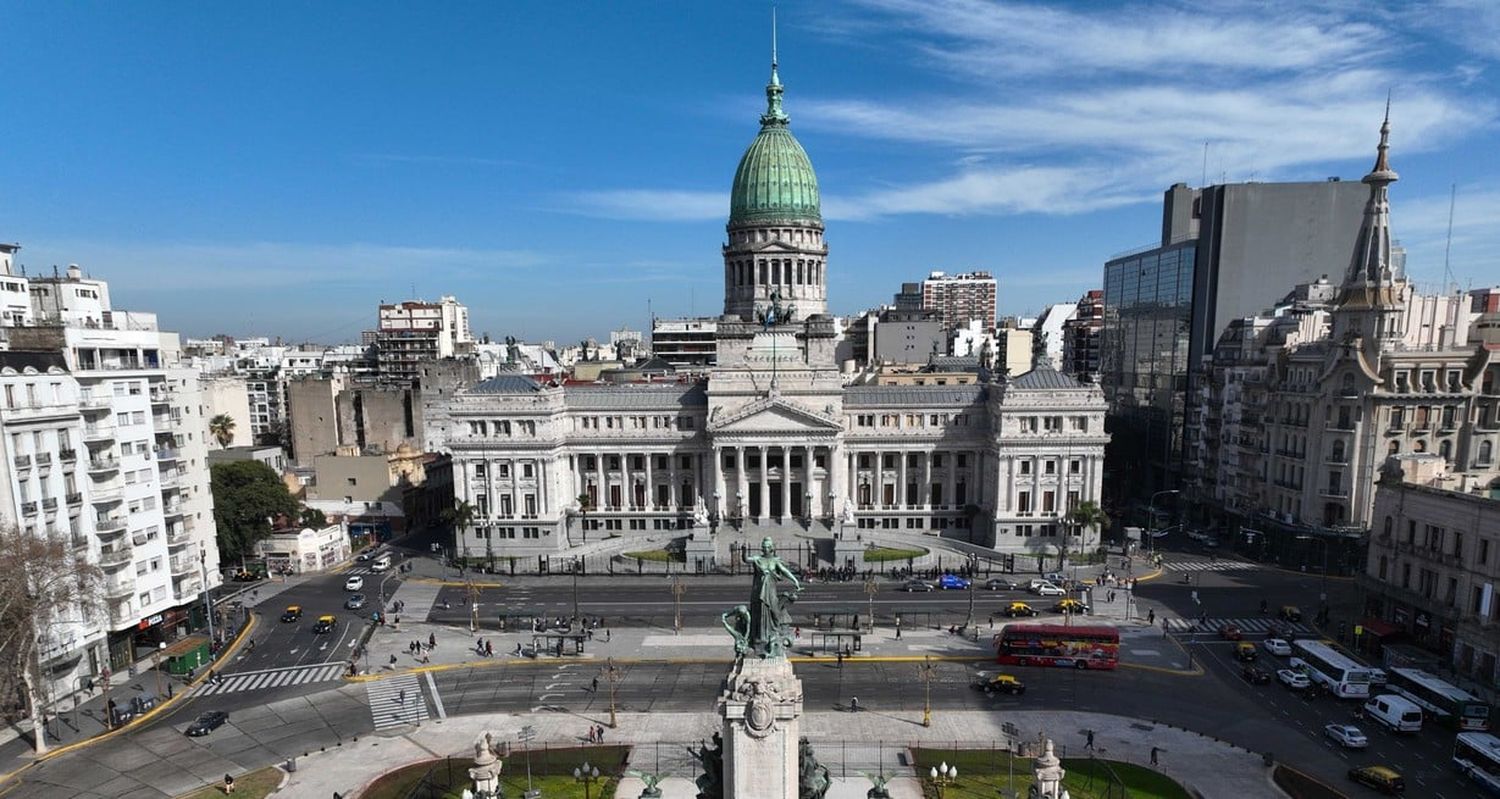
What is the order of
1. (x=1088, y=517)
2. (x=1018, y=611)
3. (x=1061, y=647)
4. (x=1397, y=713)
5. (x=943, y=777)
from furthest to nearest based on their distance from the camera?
(x=1088, y=517)
(x=1018, y=611)
(x=1061, y=647)
(x=1397, y=713)
(x=943, y=777)

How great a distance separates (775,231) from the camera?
134125 mm

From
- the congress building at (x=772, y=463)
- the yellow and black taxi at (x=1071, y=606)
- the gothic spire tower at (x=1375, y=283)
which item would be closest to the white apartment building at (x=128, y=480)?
the congress building at (x=772, y=463)

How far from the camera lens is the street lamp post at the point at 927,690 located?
53819 millimetres

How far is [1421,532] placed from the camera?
2586 inches

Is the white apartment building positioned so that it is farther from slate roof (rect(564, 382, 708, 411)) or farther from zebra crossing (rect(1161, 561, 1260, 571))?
zebra crossing (rect(1161, 561, 1260, 571))

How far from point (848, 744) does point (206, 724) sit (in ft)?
144

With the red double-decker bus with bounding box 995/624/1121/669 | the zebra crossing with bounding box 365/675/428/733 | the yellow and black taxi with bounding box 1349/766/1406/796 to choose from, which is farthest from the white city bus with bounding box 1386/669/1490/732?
the zebra crossing with bounding box 365/675/428/733

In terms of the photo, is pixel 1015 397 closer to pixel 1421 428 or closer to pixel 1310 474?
pixel 1310 474

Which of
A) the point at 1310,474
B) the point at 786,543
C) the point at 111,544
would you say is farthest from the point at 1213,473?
the point at 111,544

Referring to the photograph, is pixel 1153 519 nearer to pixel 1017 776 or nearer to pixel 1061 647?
pixel 1061 647

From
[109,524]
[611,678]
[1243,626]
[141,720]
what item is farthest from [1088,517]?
[109,524]

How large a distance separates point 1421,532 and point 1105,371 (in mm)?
81438

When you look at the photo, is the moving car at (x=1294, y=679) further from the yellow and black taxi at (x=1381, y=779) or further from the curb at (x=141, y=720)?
the curb at (x=141, y=720)

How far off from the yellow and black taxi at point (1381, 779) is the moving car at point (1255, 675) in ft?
45.0
